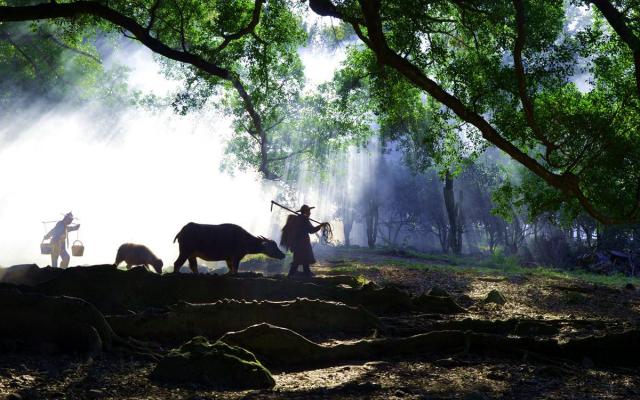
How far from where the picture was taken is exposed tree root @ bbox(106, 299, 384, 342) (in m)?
8.48

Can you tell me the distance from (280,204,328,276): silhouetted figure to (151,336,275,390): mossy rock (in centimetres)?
926

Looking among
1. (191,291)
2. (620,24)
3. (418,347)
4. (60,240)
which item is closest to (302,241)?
(191,291)

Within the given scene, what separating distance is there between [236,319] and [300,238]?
718 cm

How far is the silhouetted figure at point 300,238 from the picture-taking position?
16.1 meters

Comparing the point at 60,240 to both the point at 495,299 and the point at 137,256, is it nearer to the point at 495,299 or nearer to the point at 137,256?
the point at 137,256

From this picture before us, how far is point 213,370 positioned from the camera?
261 inches

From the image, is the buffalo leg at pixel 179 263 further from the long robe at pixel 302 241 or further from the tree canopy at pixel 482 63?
the tree canopy at pixel 482 63

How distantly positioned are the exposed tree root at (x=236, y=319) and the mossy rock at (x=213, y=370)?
73.6 inches

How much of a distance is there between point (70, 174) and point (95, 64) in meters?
27.3

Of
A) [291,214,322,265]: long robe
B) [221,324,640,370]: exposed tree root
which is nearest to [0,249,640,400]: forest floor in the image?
[221,324,640,370]: exposed tree root

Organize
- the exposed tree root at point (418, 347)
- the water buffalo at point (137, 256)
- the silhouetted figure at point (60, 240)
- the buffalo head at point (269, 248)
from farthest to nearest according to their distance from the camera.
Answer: the silhouetted figure at point (60, 240), the water buffalo at point (137, 256), the buffalo head at point (269, 248), the exposed tree root at point (418, 347)

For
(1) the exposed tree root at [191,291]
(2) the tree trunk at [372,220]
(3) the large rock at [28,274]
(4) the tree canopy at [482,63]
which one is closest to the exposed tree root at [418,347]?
(1) the exposed tree root at [191,291]

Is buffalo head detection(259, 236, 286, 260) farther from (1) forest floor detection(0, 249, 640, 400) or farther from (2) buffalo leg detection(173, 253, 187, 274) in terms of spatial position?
(1) forest floor detection(0, 249, 640, 400)

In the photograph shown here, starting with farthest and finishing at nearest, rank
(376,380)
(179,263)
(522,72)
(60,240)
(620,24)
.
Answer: (60,240)
(179,263)
(522,72)
(620,24)
(376,380)
